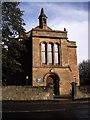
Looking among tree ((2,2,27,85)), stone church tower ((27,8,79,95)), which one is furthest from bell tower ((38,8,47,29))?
tree ((2,2,27,85))

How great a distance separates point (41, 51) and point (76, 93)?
1056 centimetres

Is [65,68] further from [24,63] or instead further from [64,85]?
[24,63]

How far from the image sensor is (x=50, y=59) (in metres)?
39.8

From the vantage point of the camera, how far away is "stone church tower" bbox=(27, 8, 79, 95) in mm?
38656

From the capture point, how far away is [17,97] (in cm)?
2872

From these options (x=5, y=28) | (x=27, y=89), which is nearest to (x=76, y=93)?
(x=27, y=89)

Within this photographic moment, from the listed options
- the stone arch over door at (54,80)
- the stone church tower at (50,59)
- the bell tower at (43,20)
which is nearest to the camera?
the stone church tower at (50,59)

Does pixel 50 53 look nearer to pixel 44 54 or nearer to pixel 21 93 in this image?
pixel 44 54

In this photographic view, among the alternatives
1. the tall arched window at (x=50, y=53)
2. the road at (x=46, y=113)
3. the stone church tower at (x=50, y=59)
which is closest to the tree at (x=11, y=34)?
the stone church tower at (x=50, y=59)

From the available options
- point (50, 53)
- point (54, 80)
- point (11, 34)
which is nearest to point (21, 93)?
point (11, 34)

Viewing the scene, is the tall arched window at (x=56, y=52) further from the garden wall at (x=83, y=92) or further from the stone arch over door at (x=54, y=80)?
the garden wall at (x=83, y=92)

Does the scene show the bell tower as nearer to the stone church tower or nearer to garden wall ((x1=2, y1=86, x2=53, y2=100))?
the stone church tower

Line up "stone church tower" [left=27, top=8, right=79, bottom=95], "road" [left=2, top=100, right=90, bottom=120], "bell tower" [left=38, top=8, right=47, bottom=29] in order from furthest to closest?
"bell tower" [left=38, top=8, right=47, bottom=29]
"stone church tower" [left=27, top=8, right=79, bottom=95]
"road" [left=2, top=100, right=90, bottom=120]

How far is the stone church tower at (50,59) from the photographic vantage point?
38.7 meters
